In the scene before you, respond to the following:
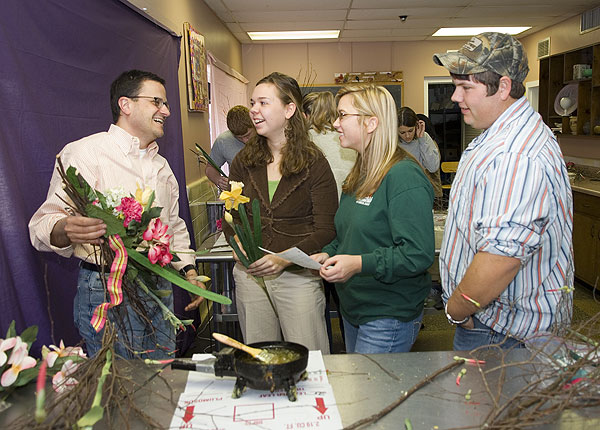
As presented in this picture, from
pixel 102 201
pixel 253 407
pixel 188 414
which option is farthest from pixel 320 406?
pixel 102 201

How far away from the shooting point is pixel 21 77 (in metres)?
1.67

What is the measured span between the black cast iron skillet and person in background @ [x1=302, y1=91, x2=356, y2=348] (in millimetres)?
1526

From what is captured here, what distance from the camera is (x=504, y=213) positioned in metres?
1.37

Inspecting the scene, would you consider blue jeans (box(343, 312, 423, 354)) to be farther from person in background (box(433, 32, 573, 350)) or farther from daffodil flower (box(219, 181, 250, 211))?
daffodil flower (box(219, 181, 250, 211))

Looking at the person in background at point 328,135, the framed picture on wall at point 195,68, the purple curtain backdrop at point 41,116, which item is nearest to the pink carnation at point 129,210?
the purple curtain backdrop at point 41,116

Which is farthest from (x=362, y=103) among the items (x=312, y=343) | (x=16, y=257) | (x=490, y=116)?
(x=16, y=257)

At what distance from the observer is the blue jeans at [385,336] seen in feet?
5.92

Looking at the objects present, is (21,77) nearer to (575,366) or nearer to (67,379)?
(67,379)

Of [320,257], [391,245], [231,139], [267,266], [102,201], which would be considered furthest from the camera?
[231,139]

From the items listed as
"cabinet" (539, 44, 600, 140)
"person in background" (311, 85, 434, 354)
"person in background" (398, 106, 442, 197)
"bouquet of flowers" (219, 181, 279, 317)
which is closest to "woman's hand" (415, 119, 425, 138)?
"person in background" (398, 106, 442, 197)

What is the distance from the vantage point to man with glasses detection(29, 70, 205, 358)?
5.42ft

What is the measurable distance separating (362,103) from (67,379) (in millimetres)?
1246

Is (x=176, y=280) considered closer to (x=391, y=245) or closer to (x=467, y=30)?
(x=391, y=245)

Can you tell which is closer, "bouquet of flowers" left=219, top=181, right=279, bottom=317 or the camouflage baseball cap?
the camouflage baseball cap
